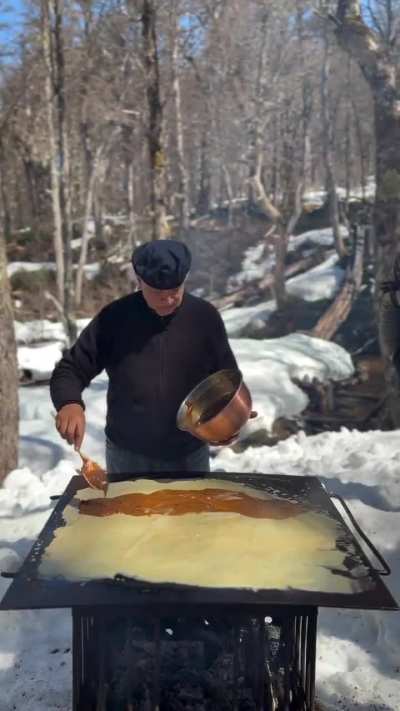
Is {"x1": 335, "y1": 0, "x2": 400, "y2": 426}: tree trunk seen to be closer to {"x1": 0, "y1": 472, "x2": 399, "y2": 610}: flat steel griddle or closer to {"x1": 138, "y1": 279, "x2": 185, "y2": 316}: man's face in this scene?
{"x1": 138, "y1": 279, "x2": 185, "y2": 316}: man's face

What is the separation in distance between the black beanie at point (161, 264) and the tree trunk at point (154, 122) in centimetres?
589

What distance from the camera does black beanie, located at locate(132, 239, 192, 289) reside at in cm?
238

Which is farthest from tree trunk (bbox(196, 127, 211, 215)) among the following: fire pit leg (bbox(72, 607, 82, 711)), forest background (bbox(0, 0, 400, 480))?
fire pit leg (bbox(72, 607, 82, 711))

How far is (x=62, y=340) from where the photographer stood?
12977 millimetres

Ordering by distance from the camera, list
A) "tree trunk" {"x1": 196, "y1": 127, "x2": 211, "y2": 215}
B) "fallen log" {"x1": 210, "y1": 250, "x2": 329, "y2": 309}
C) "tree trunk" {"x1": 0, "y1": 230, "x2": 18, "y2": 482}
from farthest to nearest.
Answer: "tree trunk" {"x1": 196, "y1": 127, "x2": 211, "y2": 215} → "fallen log" {"x1": 210, "y1": 250, "x2": 329, "y2": 309} → "tree trunk" {"x1": 0, "y1": 230, "x2": 18, "y2": 482}

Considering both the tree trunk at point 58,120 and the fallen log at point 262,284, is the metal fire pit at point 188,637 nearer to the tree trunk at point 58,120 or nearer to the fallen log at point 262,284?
the tree trunk at point 58,120

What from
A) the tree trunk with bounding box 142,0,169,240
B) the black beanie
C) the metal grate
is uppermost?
the tree trunk with bounding box 142,0,169,240

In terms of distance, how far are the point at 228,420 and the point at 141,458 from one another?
585 millimetres

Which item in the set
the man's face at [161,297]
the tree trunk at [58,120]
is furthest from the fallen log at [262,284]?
the man's face at [161,297]

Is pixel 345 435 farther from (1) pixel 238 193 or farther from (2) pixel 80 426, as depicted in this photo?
(1) pixel 238 193

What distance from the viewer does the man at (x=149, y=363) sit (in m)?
2.62

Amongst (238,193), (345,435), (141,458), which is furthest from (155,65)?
(238,193)

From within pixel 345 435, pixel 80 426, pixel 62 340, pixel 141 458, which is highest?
pixel 80 426

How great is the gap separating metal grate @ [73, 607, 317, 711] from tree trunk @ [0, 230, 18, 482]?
2785mm
